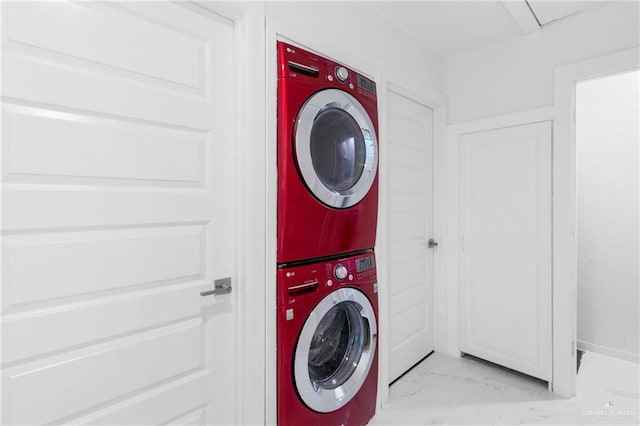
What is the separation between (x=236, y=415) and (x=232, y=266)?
0.63 meters

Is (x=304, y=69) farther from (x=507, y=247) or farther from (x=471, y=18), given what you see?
(x=507, y=247)

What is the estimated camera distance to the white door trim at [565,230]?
208cm

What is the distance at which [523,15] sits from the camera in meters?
2.05

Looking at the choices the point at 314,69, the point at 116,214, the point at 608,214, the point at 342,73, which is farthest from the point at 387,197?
the point at 608,214

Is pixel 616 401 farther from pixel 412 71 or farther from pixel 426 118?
pixel 412 71

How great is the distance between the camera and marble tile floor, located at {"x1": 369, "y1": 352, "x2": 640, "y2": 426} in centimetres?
190

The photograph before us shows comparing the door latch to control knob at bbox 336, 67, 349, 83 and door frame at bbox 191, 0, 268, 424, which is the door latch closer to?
door frame at bbox 191, 0, 268, 424

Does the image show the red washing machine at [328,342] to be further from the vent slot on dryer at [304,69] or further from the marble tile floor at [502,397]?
the vent slot on dryer at [304,69]

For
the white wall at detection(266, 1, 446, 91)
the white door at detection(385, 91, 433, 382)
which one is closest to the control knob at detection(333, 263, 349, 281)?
the white door at detection(385, 91, 433, 382)

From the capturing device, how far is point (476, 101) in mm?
2498

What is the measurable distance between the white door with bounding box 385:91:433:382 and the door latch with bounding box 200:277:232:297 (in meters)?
1.18

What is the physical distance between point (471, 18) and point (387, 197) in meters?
1.23

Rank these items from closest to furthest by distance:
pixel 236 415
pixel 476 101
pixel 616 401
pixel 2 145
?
pixel 2 145 → pixel 236 415 → pixel 616 401 → pixel 476 101

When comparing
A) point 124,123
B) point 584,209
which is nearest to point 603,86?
point 584,209
